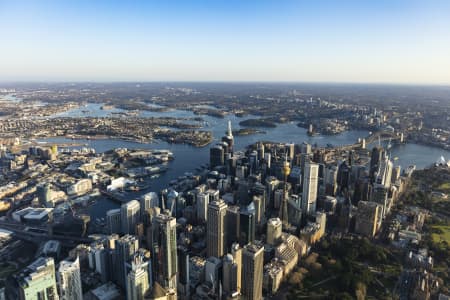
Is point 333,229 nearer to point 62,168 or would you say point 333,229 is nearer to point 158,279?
point 158,279

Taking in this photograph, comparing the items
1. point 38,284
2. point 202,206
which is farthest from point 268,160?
point 38,284

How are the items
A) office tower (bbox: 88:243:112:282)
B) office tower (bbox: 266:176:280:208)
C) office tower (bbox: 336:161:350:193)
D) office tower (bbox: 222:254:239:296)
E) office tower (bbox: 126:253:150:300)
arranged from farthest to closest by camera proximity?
office tower (bbox: 336:161:350:193) < office tower (bbox: 266:176:280:208) < office tower (bbox: 88:243:112:282) < office tower (bbox: 222:254:239:296) < office tower (bbox: 126:253:150:300)

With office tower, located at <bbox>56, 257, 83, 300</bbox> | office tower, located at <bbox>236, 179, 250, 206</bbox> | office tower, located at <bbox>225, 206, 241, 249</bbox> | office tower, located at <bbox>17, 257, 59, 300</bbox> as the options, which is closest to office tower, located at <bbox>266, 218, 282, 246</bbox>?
office tower, located at <bbox>225, 206, 241, 249</bbox>

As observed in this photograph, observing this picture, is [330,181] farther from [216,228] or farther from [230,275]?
[230,275]

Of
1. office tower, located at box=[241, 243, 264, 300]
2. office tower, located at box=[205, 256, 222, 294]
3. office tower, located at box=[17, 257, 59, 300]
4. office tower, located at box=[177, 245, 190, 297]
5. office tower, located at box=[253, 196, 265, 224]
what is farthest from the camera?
office tower, located at box=[253, 196, 265, 224]

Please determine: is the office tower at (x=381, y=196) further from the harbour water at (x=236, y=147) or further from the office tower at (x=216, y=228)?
the harbour water at (x=236, y=147)

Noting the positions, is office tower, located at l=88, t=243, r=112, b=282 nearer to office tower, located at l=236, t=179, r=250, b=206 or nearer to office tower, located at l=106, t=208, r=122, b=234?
office tower, located at l=106, t=208, r=122, b=234
